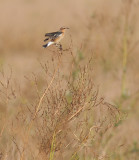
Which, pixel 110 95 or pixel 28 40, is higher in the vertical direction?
pixel 28 40

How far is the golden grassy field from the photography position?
4.18m

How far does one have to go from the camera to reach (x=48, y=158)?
4270 mm

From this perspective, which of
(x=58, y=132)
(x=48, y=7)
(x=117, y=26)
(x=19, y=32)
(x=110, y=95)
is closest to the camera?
(x=58, y=132)

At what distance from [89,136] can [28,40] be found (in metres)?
10.7

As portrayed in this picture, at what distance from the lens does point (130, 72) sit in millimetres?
10945

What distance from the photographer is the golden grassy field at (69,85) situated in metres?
4.18

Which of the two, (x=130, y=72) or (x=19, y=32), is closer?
(x=130, y=72)

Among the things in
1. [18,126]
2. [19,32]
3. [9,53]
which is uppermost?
[19,32]

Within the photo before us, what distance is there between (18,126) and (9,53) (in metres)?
10.4

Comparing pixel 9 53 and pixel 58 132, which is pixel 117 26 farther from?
pixel 9 53

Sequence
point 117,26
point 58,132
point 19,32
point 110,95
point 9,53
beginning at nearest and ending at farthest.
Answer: point 58,132 → point 117,26 → point 110,95 → point 9,53 → point 19,32

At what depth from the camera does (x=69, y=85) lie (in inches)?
175

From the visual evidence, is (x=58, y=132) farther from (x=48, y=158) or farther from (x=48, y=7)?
(x=48, y=7)

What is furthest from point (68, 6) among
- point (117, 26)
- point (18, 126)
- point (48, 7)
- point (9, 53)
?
point (18, 126)
